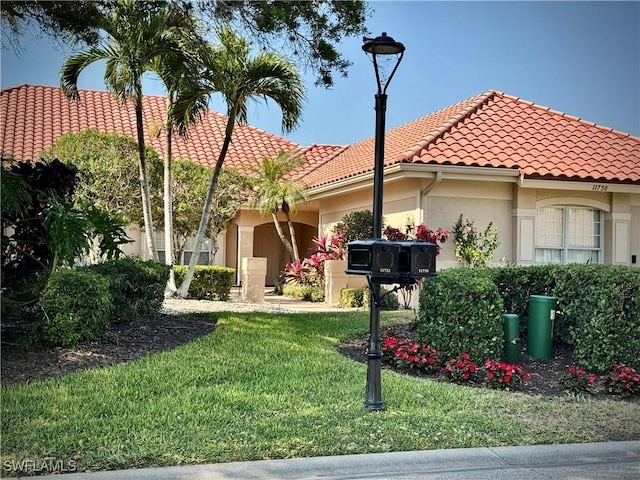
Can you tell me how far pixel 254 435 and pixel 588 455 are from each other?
9.59 ft

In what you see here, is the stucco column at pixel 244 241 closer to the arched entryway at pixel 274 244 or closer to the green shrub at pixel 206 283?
the arched entryway at pixel 274 244

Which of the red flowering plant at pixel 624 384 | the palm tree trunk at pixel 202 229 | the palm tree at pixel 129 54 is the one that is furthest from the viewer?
the palm tree trunk at pixel 202 229

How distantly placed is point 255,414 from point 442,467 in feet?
6.09

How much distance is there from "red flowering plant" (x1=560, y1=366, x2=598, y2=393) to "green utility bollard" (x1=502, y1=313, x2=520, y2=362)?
1.07 m

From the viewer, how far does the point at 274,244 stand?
79.0ft

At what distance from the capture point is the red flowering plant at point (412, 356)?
8.23 m

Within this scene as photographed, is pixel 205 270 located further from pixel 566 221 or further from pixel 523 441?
pixel 523 441

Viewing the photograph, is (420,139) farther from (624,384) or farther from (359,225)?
(624,384)

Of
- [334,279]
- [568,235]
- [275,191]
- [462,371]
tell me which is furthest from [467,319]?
[275,191]

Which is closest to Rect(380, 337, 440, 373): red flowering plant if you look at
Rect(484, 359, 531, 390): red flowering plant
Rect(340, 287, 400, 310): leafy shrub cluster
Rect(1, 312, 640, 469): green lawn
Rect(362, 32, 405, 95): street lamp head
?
Rect(1, 312, 640, 469): green lawn

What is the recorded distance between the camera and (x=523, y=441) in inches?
226

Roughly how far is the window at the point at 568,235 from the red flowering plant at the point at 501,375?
7468mm

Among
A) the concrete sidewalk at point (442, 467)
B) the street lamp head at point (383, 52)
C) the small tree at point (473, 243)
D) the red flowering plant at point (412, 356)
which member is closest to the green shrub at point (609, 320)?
the red flowering plant at point (412, 356)

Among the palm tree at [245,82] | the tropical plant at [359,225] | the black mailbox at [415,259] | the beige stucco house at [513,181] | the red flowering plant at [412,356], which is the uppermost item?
the palm tree at [245,82]
